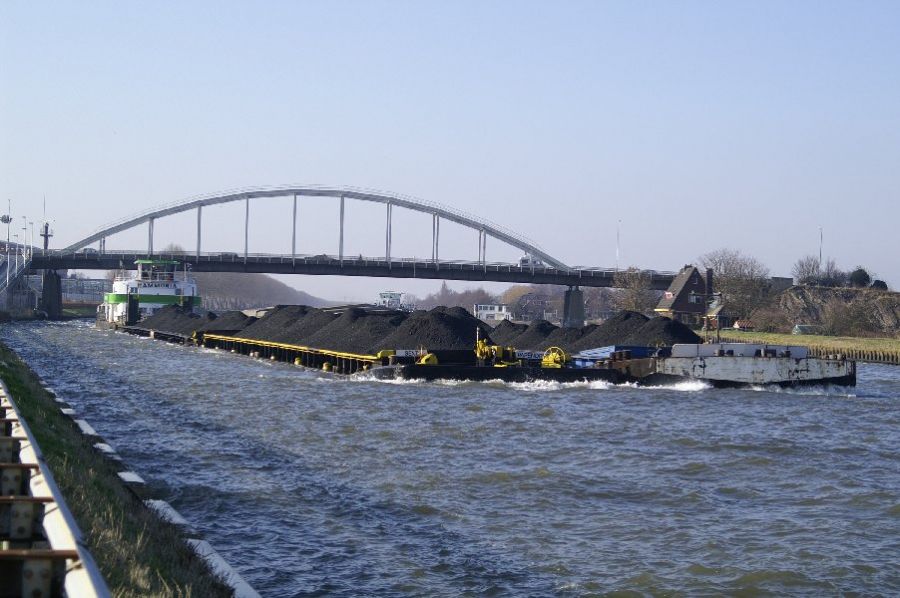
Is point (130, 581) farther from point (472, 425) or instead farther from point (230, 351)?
point (230, 351)

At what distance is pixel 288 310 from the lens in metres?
79.8

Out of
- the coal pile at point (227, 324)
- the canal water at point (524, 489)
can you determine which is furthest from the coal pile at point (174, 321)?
the canal water at point (524, 489)

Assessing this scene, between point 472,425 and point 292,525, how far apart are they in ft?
42.0

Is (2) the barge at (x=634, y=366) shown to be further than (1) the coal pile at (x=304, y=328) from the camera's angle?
No

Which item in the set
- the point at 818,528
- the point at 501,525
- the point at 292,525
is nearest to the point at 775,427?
the point at 818,528

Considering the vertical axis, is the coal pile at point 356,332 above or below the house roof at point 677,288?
below

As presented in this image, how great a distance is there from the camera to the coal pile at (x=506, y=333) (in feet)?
208

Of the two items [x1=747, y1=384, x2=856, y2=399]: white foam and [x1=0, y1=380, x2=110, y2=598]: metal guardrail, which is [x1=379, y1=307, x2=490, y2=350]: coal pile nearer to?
[x1=747, y1=384, x2=856, y2=399]: white foam

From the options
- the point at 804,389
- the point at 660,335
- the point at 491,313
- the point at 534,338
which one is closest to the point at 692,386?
the point at 804,389

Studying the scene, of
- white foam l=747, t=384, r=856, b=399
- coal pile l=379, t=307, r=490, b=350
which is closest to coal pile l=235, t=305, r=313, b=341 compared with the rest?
coal pile l=379, t=307, r=490, b=350

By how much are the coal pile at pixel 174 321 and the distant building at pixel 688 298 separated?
44.4 m

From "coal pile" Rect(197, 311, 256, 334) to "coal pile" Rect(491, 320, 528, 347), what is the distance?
23.0 metres

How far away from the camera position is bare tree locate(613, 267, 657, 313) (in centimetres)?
11100

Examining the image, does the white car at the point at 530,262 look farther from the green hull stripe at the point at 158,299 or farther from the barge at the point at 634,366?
the barge at the point at 634,366
